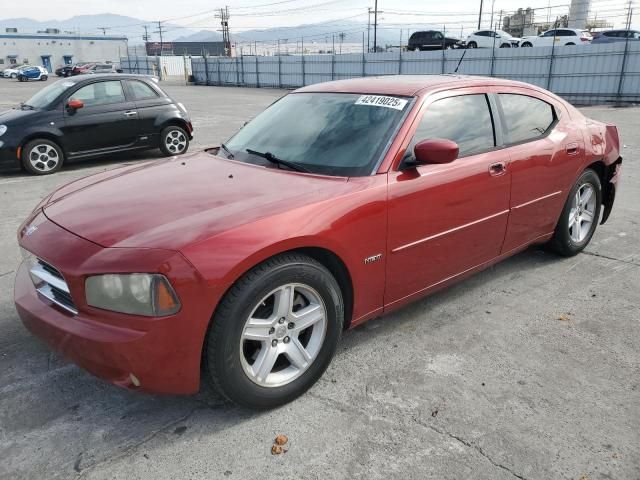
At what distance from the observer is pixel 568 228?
15.0 feet

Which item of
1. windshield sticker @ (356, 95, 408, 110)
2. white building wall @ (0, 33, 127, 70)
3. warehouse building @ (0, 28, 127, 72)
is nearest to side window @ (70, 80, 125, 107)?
windshield sticker @ (356, 95, 408, 110)

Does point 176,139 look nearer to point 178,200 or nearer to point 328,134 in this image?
point 328,134

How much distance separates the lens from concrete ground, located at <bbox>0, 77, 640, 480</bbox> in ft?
7.53

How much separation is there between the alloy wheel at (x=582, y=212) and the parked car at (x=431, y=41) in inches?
1277

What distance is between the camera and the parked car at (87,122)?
8.37 m

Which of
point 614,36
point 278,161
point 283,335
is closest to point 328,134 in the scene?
point 278,161

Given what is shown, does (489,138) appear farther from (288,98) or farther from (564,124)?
(288,98)

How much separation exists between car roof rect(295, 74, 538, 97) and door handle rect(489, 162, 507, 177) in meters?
0.59

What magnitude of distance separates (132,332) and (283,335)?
0.75 metres

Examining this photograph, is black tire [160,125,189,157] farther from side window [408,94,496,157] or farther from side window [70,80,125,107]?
side window [408,94,496,157]

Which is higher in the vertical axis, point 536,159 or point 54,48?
point 54,48

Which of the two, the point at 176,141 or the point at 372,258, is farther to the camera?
the point at 176,141

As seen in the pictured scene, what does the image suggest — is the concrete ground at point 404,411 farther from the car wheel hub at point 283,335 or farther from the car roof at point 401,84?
the car roof at point 401,84

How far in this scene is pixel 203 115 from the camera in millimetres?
18109
